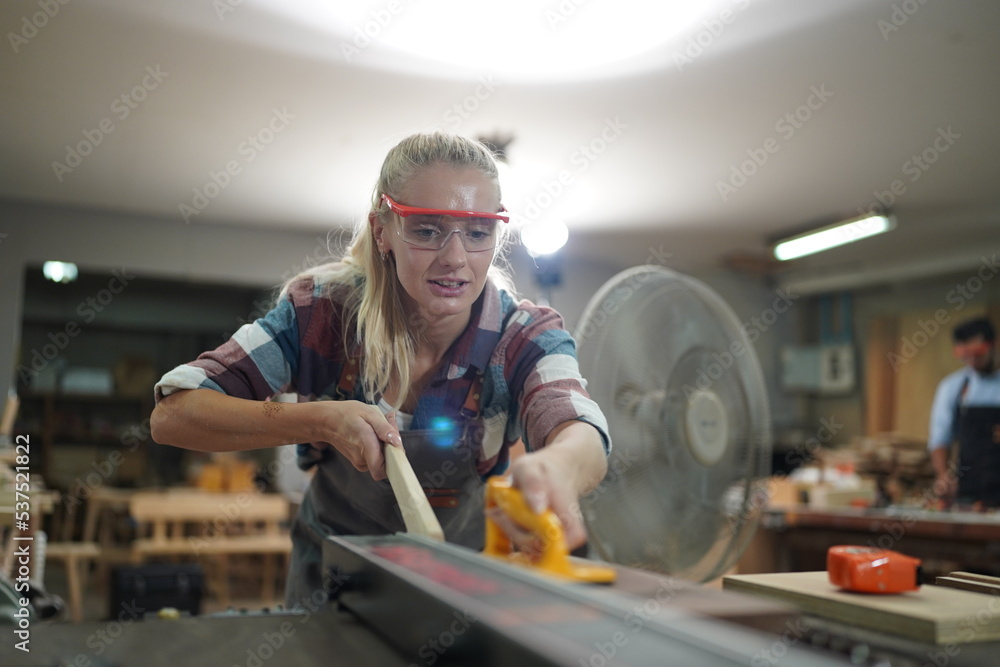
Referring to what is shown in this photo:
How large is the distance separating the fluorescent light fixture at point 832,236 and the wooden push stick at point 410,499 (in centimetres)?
581

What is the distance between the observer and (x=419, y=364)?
4.02 ft

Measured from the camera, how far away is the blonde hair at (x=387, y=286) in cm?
115

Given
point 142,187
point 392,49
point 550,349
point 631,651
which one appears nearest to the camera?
point 631,651

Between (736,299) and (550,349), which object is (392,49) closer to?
(550,349)

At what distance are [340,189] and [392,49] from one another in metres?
1.93

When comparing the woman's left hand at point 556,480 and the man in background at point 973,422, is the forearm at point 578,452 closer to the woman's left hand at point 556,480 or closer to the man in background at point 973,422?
the woman's left hand at point 556,480

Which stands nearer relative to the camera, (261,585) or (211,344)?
(261,585)

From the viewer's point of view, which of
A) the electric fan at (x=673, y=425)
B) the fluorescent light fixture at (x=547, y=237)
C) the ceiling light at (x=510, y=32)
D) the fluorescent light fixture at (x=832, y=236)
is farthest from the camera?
the fluorescent light fixture at (x=832, y=236)

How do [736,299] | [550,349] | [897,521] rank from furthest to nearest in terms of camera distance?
[736,299] → [897,521] → [550,349]

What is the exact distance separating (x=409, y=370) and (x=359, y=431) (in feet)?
0.56

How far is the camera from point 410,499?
1.01m

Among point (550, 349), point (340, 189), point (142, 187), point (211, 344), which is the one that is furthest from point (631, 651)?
point (211, 344)

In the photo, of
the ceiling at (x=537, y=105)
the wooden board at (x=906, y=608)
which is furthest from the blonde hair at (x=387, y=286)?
the ceiling at (x=537, y=105)

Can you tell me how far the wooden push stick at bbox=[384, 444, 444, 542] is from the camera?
39.6 inches
